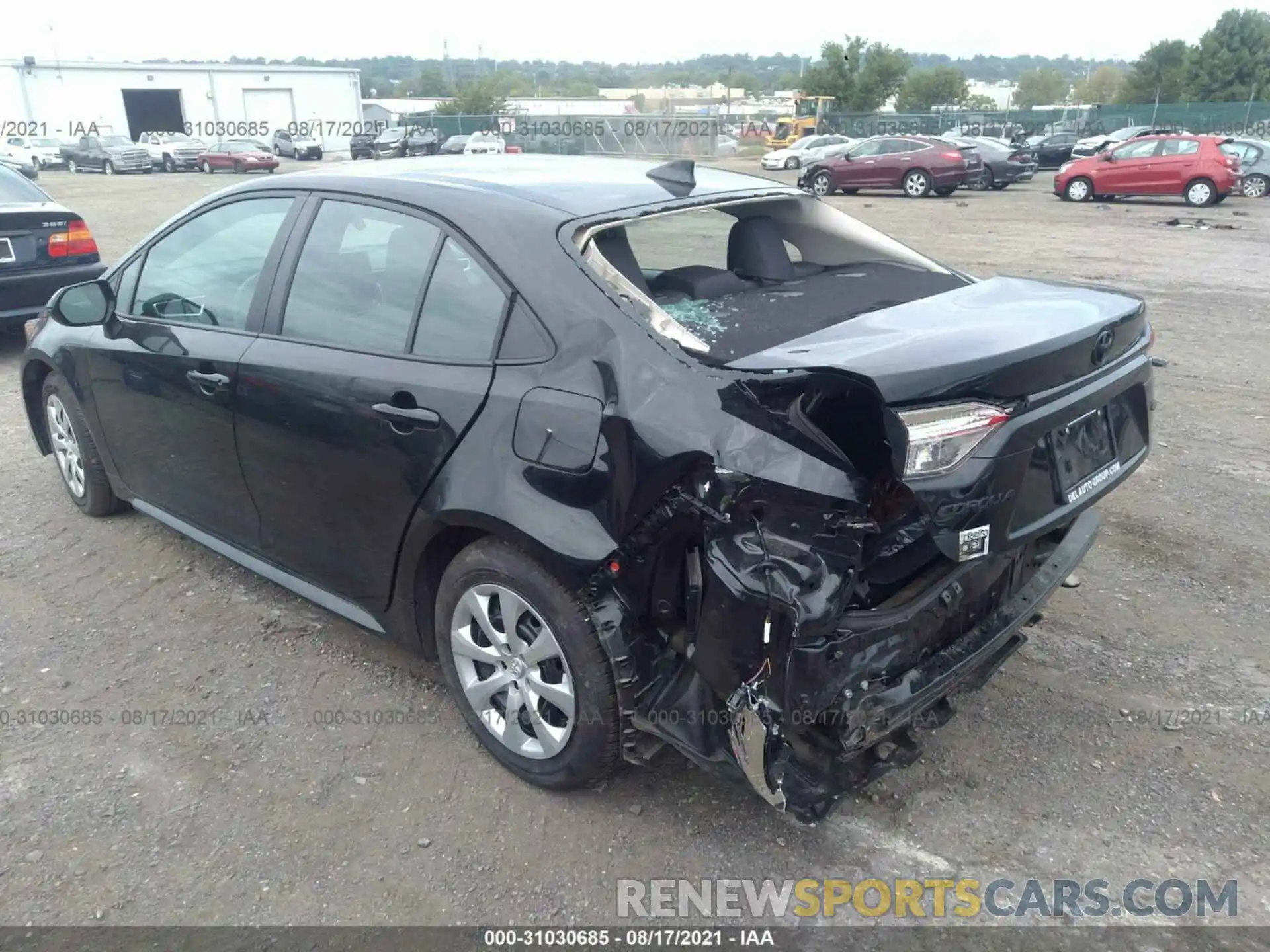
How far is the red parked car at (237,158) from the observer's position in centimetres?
3638

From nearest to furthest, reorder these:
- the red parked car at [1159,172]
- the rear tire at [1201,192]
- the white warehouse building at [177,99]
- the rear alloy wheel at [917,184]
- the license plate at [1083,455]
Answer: the license plate at [1083,455]
the red parked car at [1159,172]
the rear tire at [1201,192]
the rear alloy wheel at [917,184]
the white warehouse building at [177,99]

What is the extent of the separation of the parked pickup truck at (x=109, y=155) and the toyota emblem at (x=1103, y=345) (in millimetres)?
41611

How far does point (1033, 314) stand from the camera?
2.56m

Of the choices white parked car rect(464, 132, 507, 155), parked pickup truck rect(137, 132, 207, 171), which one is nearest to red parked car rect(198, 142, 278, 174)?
parked pickup truck rect(137, 132, 207, 171)

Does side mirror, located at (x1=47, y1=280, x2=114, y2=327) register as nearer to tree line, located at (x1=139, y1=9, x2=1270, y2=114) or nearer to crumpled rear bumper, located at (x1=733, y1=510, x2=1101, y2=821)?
crumpled rear bumper, located at (x1=733, y1=510, x2=1101, y2=821)

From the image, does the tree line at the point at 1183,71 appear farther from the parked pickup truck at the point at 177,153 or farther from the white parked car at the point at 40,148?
the white parked car at the point at 40,148

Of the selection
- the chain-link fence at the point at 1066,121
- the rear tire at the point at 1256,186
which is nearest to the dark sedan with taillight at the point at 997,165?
the rear tire at the point at 1256,186

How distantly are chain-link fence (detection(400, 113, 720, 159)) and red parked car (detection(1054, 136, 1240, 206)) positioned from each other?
781 inches

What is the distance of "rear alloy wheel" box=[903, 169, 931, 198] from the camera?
23.4 meters

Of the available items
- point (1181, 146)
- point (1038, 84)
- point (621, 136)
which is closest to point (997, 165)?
point (1181, 146)

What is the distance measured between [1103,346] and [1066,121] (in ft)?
161

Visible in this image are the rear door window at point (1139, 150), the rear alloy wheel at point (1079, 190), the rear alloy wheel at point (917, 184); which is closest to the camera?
the rear door window at point (1139, 150)

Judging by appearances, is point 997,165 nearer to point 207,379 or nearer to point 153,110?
point 207,379

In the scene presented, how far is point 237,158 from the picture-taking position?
3653 centimetres
